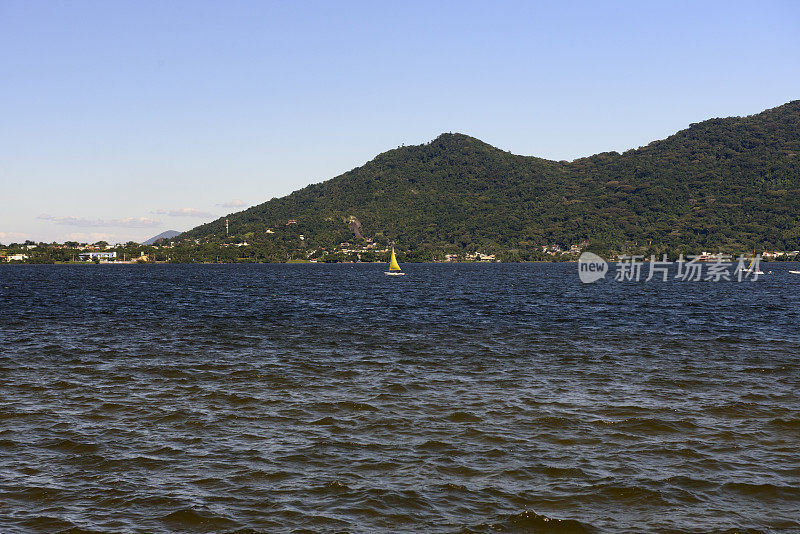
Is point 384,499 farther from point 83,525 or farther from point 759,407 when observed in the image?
point 759,407

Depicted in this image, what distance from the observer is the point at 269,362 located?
34.0 metres

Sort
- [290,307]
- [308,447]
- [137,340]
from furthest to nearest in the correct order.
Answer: [290,307] → [137,340] → [308,447]

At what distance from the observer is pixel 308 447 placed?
62.2 ft

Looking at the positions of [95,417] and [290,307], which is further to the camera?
[290,307]

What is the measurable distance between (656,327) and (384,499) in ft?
138

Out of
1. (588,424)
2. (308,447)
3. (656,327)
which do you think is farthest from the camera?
(656,327)

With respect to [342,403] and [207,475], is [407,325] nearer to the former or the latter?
[342,403]

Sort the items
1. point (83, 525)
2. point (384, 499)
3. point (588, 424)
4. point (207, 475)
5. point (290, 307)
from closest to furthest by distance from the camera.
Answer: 1. point (83, 525)
2. point (384, 499)
3. point (207, 475)
4. point (588, 424)
5. point (290, 307)

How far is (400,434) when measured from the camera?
2045cm

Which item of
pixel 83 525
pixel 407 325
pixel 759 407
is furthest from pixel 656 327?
pixel 83 525

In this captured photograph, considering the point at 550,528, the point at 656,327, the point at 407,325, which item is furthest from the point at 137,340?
the point at 656,327

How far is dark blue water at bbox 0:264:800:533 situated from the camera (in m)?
14.3

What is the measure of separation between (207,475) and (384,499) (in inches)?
191

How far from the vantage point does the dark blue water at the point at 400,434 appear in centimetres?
1431
